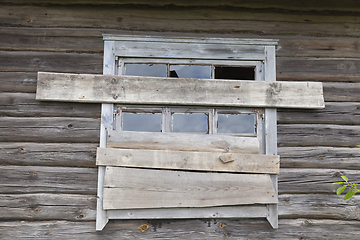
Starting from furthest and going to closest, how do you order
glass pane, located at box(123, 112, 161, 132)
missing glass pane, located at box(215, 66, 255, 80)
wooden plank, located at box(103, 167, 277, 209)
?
missing glass pane, located at box(215, 66, 255, 80), glass pane, located at box(123, 112, 161, 132), wooden plank, located at box(103, 167, 277, 209)

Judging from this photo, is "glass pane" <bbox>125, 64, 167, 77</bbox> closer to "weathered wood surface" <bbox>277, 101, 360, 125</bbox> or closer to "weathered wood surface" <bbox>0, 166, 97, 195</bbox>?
"weathered wood surface" <bbox>0, 166, 97, 195</bbox>

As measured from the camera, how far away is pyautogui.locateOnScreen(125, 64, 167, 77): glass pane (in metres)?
2.22

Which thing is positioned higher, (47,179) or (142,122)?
(142,122)

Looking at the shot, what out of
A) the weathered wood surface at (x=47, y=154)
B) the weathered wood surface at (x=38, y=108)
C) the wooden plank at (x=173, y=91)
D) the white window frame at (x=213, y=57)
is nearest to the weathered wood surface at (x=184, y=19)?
the white window frame at (x=213, y=57)

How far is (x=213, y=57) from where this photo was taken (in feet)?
7.26

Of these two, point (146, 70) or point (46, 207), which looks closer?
point (46, 207)

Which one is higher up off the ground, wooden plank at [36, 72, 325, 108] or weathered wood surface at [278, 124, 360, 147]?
wooden plank at [36, 72, 325, 108]

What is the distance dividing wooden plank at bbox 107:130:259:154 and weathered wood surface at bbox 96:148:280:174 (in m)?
0.05

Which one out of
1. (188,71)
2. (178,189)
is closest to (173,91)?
(188,71)

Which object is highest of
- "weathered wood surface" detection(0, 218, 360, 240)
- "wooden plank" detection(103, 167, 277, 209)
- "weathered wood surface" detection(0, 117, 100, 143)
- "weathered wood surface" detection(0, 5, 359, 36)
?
"weathered wood surface" detection(0, 5, 359, 36)

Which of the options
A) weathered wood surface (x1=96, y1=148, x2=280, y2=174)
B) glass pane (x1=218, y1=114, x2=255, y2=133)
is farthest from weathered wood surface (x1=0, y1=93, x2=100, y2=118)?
glass pane (x1=218, y1=114, x2=255, y2=133)

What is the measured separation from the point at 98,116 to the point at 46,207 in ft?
2.85

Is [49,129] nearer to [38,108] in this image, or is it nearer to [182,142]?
[38,108]

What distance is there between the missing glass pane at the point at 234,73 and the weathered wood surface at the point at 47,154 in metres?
1.30
